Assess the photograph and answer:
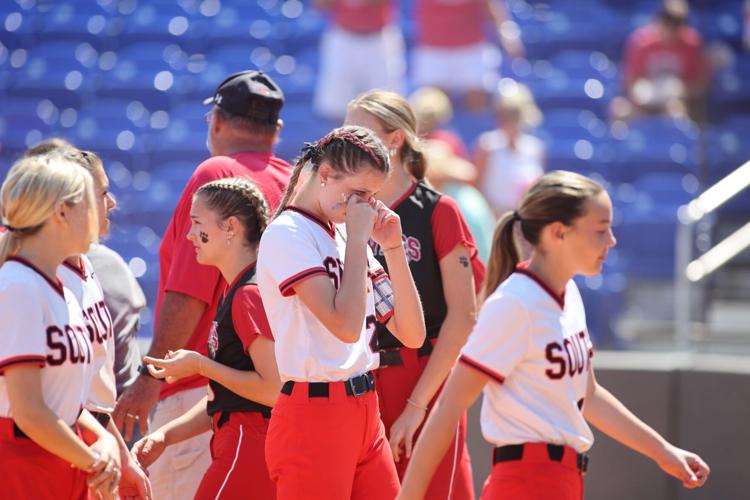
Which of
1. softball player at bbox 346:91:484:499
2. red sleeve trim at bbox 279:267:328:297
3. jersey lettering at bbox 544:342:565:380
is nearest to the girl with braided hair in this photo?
red sleeve trim at bbox 279:267:328:297

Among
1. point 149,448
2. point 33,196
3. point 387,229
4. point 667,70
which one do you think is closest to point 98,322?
point 33,196

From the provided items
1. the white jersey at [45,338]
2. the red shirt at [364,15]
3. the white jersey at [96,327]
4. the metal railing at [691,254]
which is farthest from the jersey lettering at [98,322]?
the red shirt at [364,15]

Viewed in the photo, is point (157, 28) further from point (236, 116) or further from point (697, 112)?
point (236, 116)

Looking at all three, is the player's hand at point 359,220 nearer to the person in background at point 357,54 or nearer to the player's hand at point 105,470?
the player's hand at point 105,470

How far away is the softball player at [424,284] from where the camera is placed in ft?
12.4

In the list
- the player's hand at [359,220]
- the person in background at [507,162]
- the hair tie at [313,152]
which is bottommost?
the player's hand at [359,220]

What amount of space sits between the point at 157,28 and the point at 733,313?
683 cm

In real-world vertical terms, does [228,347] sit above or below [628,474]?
above

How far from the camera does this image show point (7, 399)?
Result: 291 centimetres

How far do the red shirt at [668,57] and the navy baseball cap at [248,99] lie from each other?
20.9 ft

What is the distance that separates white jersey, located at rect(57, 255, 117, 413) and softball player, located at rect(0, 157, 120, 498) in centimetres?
10

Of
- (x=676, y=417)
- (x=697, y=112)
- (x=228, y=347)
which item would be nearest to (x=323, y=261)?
(x=228, y=347)

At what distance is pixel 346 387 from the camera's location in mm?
3104

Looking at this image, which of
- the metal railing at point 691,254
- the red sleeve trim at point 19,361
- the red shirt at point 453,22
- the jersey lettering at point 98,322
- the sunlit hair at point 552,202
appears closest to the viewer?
the red sleeve trim at point 19,361
